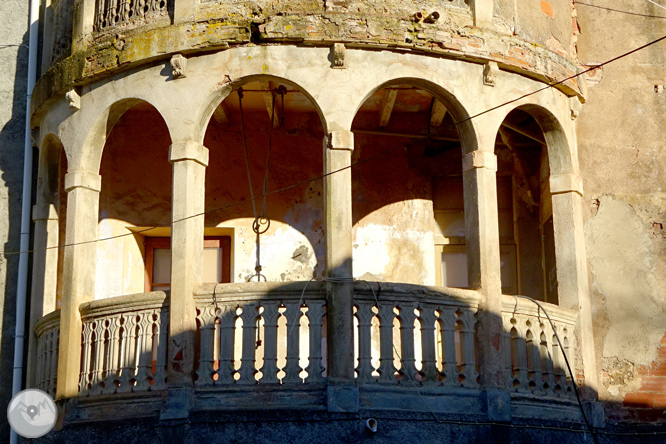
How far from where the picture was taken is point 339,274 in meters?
10.8

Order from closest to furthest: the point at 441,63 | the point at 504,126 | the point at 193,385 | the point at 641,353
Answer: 1. the point at 193,385
2. the point at 441,63
3. the point at 641,353
4. the point at 504,126

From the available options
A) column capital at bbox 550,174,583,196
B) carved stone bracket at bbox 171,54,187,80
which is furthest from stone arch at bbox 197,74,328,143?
column capital at bbox 550,174,583,196

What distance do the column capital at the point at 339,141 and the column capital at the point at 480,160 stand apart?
4.48 feet

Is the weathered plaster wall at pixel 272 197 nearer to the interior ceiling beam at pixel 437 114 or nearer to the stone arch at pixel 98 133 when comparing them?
the interior ceiling beam at pixel 437 114

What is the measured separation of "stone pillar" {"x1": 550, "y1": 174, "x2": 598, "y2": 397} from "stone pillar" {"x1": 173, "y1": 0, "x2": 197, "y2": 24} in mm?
4503

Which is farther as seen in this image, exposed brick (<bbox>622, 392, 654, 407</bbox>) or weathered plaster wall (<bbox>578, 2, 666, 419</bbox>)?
weathered plaster wall (<bbox>578, 2, 666, 419</bbox>)

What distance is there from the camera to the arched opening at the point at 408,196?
45.1ft

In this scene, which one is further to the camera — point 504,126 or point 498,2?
point 504,126

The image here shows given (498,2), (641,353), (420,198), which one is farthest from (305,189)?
(641,353)

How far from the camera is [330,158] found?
36.2 feet

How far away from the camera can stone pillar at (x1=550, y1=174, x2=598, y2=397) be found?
1202cm

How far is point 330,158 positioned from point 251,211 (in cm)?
294

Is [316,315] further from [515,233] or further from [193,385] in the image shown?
[515,233]

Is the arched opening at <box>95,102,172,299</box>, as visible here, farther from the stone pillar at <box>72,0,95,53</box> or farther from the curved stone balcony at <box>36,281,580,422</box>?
the curved stone balcony at <box>36,281,580,422</box>
